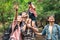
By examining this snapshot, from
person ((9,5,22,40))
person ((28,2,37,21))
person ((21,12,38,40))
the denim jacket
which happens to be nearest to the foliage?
person ((28,2,37,21))

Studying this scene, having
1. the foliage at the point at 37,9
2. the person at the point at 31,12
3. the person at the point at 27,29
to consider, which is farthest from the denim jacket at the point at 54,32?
the foliage at the point at 37,9

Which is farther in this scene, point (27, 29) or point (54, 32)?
point (27, 29)

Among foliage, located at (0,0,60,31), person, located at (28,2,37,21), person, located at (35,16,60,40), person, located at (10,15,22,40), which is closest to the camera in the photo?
person, located at (35,16,60,40)

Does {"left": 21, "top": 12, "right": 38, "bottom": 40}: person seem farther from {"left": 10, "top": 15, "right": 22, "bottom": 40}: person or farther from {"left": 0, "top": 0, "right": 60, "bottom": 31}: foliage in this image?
{"left": 0, "top": 0, "right": 60, "bottom": 31}: foliage

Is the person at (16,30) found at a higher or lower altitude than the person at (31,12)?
lower

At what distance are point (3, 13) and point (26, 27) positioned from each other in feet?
13.6

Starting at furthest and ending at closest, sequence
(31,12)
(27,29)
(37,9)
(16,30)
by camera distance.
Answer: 1. (37,9)
2. (31,12)
3. (27,29)
4. (16,30)

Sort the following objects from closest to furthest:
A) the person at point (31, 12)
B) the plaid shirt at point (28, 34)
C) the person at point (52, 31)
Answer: the person at point (52, 31)
the plaid shirt at point (28, 34)
the person at point (31, 12)

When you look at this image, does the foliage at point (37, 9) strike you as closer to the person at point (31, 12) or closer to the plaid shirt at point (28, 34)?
the person at point (31, 12)

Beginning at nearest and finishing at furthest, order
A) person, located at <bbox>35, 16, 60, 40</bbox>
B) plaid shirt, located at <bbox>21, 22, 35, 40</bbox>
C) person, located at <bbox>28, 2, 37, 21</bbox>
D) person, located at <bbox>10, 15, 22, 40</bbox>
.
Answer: person, located at <bbox>35, 16, 60, 40</bbox>, person, located at <bbox>10, 15, 22, 40</bbox>, plaid shirt, located at <bbox>21, 22, 35, 40</bbox>, person, located at <bbox>28, 2, 37, 21</bbox>

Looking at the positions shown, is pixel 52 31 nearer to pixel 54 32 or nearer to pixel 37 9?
pixel 54 32

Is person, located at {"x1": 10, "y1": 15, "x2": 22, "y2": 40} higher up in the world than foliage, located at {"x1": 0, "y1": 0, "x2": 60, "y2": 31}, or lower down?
lower down

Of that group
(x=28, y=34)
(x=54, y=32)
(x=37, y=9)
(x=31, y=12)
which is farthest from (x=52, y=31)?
(x=37, y=9)

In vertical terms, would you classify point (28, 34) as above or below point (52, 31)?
below
